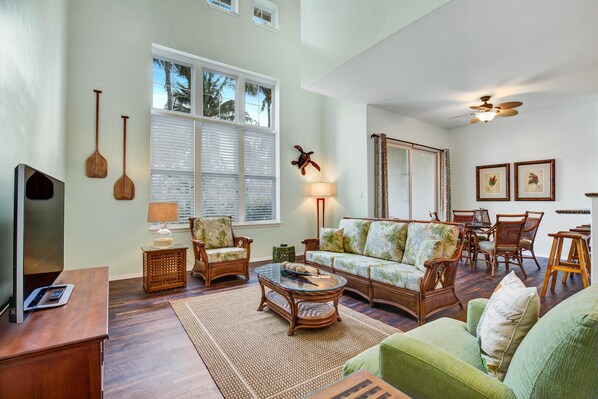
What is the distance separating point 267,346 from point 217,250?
7.07 ft

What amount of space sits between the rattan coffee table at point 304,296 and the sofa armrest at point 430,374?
121 centimetres

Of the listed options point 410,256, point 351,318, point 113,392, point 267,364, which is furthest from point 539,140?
point 113,392

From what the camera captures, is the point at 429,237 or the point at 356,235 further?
the point at 356,235

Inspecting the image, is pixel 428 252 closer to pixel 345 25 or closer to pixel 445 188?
pixel 345 25

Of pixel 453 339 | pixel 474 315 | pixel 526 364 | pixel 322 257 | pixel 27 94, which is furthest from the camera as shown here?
pixel 322 257

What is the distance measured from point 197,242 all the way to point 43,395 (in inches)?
112

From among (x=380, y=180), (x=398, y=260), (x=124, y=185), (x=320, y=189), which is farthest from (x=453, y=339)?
(x=124, y=185)

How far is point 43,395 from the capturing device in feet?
3.73

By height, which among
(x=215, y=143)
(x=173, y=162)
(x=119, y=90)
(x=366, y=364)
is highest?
(x=119, y=90)

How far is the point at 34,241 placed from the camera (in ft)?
4.60

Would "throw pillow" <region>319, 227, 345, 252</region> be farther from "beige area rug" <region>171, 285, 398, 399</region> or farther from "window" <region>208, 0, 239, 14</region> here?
"window" <region>208, 0, 239, 14</region>

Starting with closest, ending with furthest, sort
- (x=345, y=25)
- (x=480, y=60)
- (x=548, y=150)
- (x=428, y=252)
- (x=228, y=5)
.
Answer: (x=428, y=252) < (x=480, y=60) < (x=345, y=25) < (x=228, y=5) < (x=548, y=150)

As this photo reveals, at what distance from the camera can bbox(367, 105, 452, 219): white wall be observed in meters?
5.25

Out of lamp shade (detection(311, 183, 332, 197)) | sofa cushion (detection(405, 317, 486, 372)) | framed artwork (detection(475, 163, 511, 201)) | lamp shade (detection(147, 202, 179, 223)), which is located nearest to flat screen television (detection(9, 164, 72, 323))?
lamp shade (detection(147, 202, 179, 223))
